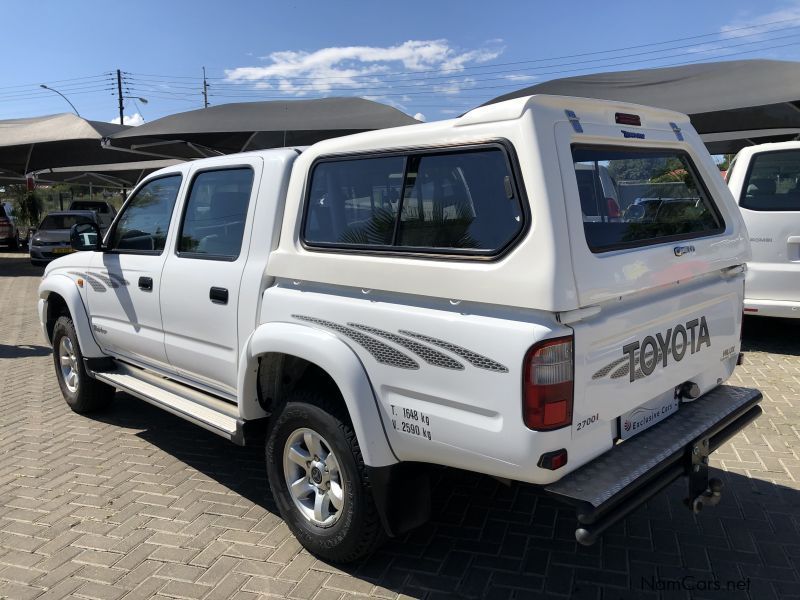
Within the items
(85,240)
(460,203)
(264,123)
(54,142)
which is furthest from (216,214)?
(54,142)

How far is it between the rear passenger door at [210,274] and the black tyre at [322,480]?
0.59 meters

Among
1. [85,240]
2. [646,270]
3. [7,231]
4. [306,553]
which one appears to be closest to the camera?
[646,270]

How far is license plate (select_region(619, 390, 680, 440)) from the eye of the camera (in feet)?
8.64

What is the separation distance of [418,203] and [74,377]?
3942 mm

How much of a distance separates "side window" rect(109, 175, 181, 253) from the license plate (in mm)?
2986

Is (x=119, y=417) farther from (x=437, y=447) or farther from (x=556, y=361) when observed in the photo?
(x=556, y=361)

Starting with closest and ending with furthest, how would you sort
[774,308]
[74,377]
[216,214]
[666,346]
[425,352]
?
1. [425,352]
2. [666,346]
3. [216,214]
4. [74,377]
5. [774,308]

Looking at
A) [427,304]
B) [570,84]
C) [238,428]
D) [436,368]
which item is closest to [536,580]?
[436,368]

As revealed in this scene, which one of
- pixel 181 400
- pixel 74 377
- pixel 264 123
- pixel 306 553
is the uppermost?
pixel 264 123

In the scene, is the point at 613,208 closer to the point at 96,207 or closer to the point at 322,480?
the point at 322,480

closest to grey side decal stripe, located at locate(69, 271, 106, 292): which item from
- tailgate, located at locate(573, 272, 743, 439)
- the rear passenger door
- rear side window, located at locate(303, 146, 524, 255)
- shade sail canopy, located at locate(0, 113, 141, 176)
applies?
the rear passenger door

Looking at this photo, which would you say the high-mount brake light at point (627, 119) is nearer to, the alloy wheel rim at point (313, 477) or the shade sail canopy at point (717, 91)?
the alloy wheel rim at point (313, 477)

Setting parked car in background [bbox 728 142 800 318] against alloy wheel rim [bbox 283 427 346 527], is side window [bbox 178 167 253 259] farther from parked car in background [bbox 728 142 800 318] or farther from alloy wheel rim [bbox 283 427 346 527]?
parked car in background [bbox 728 142 800 318]

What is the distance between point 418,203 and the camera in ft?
8.79
